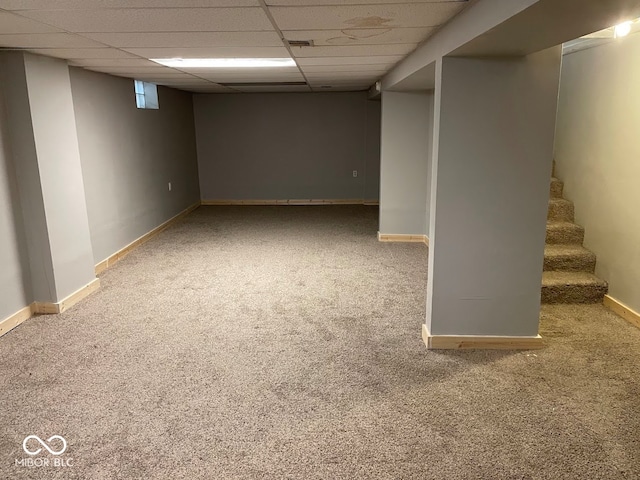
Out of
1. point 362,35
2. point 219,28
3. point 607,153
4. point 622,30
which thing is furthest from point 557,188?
point 219,28

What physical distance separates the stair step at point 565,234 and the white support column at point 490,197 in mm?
1319

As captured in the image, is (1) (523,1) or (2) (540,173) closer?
(1) (523,1)

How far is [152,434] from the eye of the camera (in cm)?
228

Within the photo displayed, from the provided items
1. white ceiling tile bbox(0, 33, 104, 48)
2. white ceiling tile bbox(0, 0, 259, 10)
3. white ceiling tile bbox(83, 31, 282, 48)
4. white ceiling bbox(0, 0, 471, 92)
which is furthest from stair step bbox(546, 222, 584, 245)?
white ceiling tile bbox(0, 33, 104, 48)

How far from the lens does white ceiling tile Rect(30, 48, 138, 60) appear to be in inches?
129

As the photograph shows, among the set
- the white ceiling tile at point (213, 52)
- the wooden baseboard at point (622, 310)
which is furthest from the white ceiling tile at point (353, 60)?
the wooden baseboard at point (622, 310)

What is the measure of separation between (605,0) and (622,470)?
71.8 inches

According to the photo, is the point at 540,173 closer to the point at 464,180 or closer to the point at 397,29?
the point at 464,180

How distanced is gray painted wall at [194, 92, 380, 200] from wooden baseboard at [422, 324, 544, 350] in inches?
221

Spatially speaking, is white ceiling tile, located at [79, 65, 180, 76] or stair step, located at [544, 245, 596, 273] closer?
stair step, located at [544, 245, 596, 273]

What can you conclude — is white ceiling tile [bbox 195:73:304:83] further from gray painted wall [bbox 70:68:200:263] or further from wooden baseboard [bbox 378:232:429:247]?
wooden baseboard [bbox 378:232:429:247]

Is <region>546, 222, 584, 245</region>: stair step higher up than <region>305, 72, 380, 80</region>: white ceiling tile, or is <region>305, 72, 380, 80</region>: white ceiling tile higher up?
<region>305, 72, 380, 80</region>: white ceiling tile

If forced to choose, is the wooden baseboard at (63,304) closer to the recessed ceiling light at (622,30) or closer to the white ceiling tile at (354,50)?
the white ceiling tile at (354,50)

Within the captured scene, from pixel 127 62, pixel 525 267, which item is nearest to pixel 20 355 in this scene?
pixel 127 62
